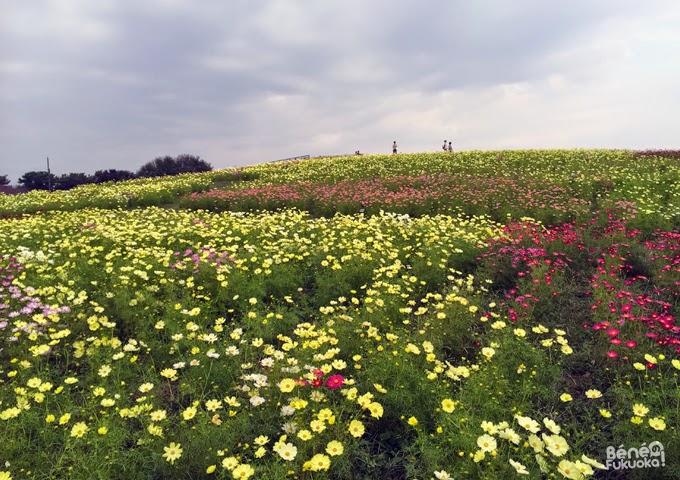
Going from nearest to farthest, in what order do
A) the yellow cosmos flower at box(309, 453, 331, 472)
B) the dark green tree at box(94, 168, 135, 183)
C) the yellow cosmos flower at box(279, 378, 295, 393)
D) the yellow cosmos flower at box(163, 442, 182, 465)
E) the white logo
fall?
the yellow cosmos flower at box(309, 453, 331, 472) → the yellow cosmos flower at box(163, 442, 182, 465) → the white logo → the yellow cosmos flower at box(279, 378, 295, 393) → the dark green tree at box(94, 168, 135, 183)

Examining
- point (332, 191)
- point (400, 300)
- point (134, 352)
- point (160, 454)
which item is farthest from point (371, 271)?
point (332, 191)

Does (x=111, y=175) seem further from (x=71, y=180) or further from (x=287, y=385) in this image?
(x=287, y=385)

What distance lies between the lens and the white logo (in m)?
2.92

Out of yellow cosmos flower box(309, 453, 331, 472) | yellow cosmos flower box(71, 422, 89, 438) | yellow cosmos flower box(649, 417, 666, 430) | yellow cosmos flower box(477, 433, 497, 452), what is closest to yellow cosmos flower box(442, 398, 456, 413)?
yellow cosmos flower box(477, 433, 497, 452)

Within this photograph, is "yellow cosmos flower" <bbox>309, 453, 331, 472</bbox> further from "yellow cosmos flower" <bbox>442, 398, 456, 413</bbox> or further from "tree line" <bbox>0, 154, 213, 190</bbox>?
"tree line" <bbox>0, 154, 213, 190</bbox>

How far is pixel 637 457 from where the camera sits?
119 inches

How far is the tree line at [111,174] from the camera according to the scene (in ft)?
104

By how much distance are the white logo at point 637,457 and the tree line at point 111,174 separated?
3340 centimetres

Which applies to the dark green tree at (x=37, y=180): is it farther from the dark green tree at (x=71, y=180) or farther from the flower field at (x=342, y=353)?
the flower field at (x=342, y=353)

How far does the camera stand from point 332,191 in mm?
14391

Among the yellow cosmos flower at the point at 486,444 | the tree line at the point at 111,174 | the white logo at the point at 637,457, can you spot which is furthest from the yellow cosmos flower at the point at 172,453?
the tree line at the point at 111,174

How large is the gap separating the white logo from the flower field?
1 cm

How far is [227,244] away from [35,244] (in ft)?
12.7

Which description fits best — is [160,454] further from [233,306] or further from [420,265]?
[420,265]
